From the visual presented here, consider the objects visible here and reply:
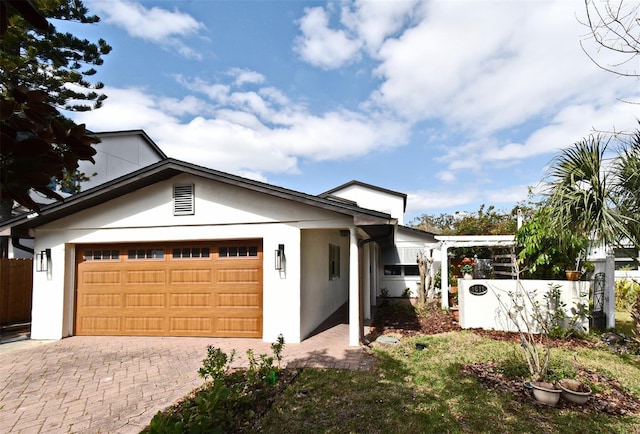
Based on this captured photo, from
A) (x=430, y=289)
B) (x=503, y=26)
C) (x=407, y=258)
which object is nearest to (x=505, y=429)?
(x=503, y=26)

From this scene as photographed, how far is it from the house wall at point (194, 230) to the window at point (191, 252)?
44 cm

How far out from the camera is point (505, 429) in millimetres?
4453

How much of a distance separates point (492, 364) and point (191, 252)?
739 centimetres

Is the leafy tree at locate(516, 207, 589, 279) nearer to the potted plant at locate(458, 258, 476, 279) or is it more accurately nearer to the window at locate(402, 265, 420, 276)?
the potted plant at locate(458, 258, 476, 279)

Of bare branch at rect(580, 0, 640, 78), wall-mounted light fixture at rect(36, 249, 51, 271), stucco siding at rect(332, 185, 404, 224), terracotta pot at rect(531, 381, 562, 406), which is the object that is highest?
stucco siding at rect(332, 185, 404, 224)

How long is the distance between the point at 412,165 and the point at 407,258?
18.3 feet

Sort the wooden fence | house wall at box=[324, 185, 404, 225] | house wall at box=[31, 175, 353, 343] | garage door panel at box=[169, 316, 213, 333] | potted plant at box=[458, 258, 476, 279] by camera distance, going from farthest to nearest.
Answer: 1. house wall at box=[324, 185, 404, 225]
2. potted plant at box=[458, 258, 476, 279]
3. the wooden fence
4. garage door panel at box=[169, 316, 213, 333]
5. house wall at box=[31, 175, 353, 343]

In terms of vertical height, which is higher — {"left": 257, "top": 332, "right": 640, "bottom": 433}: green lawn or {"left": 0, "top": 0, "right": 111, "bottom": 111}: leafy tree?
{"left": 0, "top": 0, "right": 111, "bottom": 111}: leafy tree

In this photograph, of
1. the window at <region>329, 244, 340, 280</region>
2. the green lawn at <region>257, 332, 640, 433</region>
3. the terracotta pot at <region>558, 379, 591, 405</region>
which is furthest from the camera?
the window at <region>329, 244, 340, 280</region>

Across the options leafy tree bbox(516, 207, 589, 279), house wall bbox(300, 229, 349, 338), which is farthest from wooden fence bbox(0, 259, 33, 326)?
leafy tree bbox(516, 207, 589, 279)

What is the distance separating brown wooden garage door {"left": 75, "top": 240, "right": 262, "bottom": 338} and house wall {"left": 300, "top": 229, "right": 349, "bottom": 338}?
1.11m

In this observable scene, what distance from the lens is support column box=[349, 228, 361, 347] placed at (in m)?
8.23

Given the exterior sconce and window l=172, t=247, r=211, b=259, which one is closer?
the exterior sconce

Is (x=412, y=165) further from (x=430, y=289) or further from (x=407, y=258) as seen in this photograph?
(x=430, y=289)
